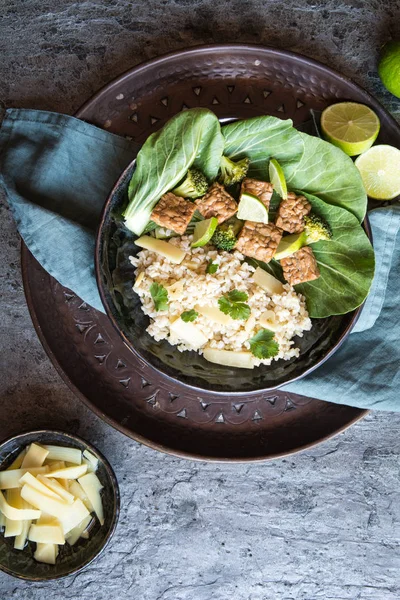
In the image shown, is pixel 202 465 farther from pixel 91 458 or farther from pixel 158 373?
pixel 158 373

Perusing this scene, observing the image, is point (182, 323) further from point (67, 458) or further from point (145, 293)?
point (67, 458)

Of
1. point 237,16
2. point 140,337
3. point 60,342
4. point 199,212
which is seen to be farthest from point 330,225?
point 60,342

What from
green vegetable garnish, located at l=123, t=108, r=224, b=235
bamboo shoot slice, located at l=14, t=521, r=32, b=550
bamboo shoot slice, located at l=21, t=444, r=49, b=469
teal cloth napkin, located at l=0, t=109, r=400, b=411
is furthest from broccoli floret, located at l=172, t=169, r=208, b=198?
bamboo shoot slice, located at l=14, t=521, r=32, b=550

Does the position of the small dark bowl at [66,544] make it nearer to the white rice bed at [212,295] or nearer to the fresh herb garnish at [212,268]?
the white rice bed at [212,295]

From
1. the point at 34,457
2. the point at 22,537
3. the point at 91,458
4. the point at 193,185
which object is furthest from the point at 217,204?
the point at 22,537

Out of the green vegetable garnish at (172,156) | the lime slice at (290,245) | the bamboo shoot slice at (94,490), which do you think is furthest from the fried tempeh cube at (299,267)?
the bamboo shoot slice at (94,490)

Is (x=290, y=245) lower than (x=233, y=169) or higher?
lower

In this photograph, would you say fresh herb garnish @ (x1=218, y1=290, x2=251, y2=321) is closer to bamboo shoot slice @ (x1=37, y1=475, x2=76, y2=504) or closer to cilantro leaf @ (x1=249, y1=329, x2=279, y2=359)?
cilantro leaf @ (x1=249, y1=329, x2=279, y2=359)
